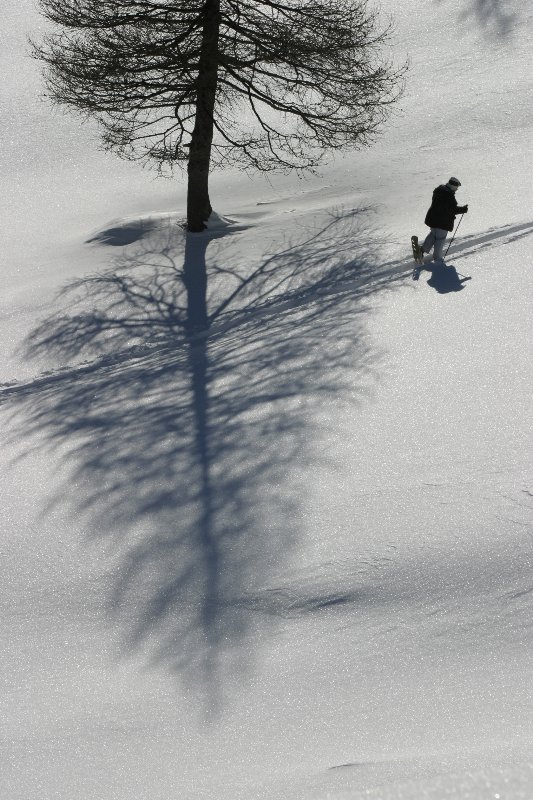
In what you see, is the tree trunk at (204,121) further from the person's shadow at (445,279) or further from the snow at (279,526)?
the person's shadow at (445,279)

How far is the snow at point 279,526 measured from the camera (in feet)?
15.6

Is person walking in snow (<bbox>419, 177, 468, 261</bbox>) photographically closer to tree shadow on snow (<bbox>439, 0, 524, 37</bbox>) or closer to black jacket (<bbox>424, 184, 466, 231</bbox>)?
black jacket (<bbox>424, 184, 466, 231</bbox>)

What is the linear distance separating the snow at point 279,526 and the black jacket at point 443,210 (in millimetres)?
521

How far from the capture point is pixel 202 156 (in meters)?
12.5

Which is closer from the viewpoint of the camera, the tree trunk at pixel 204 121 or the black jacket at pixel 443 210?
the black jacket at pixel 443 210

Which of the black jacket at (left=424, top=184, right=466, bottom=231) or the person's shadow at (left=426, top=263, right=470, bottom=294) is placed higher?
the black jacket at (left=424, top=184, right=466, bottom=231)

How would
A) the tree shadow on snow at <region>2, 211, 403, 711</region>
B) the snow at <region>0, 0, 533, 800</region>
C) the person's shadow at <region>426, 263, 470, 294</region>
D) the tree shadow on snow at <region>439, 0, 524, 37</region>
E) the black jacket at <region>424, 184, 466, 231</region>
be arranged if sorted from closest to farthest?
the snow at <region>0, 0, 533, 800</region> → the tree shadow on snow at <region>2, 211, 403, 711</region> → the person's shadow at <region>426, 263, 470, 294</region> → the black jacket at <region>424, 184, 466, 231</region> → the tree shadow on snow at <region>439, 0, 524, 37</region>

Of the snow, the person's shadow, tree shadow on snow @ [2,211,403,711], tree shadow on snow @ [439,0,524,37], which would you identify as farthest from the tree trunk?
tree shadow on snow @ [439,0,524,37]

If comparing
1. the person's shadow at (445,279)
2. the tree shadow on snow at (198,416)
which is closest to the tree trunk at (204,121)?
the tree shadow on snow at (198,416)

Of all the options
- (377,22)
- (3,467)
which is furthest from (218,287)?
(377,22)

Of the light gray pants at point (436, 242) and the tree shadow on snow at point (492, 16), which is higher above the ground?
the tree shadow on snow at point (492, 16)

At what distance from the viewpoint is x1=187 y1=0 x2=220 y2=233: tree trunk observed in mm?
11305

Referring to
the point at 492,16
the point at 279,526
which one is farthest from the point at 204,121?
the point at 492,16

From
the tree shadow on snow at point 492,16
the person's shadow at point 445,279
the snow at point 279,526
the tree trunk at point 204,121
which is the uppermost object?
the tree shadow on snow at point 492,16
